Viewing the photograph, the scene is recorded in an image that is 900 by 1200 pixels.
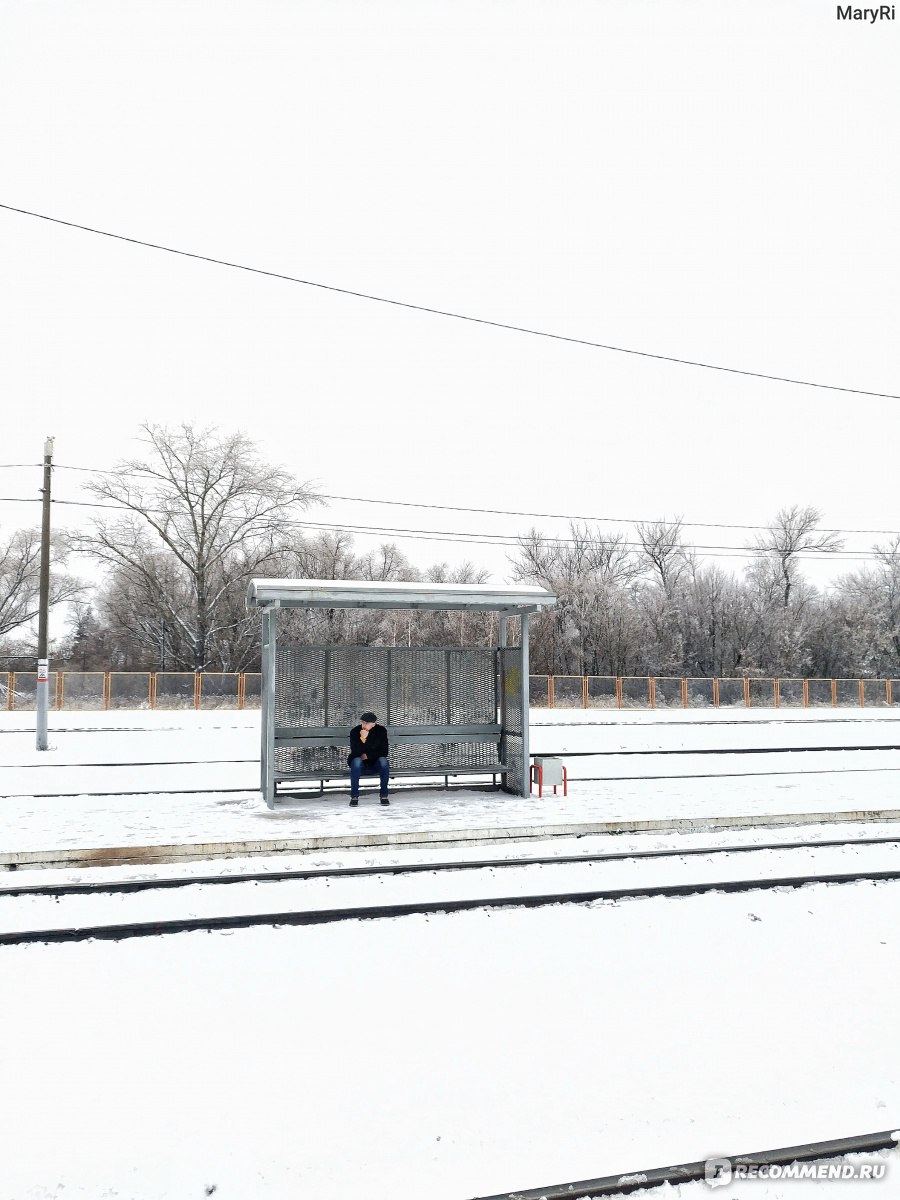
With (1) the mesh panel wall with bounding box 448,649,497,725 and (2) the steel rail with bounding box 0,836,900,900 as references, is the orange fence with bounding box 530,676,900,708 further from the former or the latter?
(2) the steel rail with bounding box 0,836,900,900

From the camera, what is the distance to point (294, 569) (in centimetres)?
4762

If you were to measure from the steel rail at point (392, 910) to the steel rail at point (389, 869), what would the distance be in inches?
45.9

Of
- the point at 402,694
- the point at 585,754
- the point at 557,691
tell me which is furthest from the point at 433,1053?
the point at 557,691

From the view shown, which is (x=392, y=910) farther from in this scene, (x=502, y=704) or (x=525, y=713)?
(x=502, y=704)

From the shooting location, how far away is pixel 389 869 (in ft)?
27.7

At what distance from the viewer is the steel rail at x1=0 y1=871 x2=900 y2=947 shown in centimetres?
639

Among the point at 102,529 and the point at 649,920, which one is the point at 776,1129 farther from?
the point at 102,529

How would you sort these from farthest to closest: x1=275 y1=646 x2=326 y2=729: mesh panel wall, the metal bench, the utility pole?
the utility pole < x1=275 y1=646 x2=326 y2=729: mesh panel wall < the metal bench

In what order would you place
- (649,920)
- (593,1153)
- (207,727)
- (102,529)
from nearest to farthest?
(593,1153) < (649,920) < (207,727) < (102,529)

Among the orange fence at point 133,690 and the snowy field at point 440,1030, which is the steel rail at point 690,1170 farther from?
the orange fence at point 133,690

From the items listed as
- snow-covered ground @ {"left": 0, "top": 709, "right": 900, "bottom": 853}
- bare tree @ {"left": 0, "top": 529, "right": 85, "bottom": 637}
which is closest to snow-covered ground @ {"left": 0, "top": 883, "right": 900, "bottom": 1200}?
snow-covered ground @ {"left": 0, "top": 709, "right": 900, "bottom": 853}

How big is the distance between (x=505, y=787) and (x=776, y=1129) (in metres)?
10.0

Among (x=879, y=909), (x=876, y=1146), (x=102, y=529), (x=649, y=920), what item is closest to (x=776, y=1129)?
(x=876, y=1146)

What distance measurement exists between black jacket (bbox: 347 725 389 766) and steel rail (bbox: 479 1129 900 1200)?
903cm
